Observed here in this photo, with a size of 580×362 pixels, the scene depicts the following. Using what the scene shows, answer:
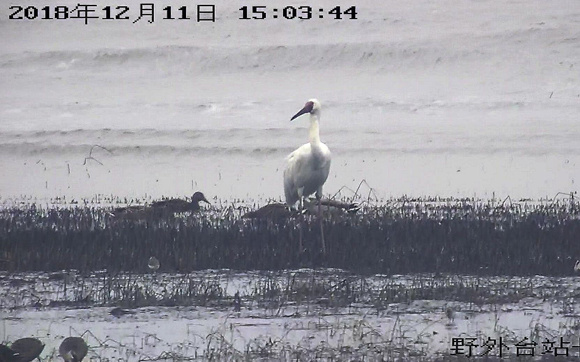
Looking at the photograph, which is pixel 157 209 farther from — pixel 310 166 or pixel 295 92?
pixel 295 92

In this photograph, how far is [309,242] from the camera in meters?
10.0

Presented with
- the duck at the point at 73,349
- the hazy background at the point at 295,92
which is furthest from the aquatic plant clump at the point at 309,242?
the hazy background at the point at 295,92

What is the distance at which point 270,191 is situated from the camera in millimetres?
15680

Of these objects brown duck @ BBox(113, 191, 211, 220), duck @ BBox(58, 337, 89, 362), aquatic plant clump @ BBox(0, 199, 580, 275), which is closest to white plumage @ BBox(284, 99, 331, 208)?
aquatic plant clump @ BBox(0, 199, 580, 275)

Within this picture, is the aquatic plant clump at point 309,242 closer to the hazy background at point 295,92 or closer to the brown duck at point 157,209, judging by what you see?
the brown duck at point 157,209

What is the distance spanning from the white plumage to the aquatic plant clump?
0.36m

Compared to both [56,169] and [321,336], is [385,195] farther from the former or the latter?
[321,336]

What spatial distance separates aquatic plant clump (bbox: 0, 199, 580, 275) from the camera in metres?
9.18

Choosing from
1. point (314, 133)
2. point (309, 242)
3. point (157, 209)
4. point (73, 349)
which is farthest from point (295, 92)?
point (73, 349)

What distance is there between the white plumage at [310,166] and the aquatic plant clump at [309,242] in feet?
1.18

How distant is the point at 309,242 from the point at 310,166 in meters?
1.51

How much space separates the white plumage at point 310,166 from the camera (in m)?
11.3

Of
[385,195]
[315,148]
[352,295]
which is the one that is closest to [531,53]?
[385,195]

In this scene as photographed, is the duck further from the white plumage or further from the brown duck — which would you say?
the brown duck
